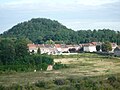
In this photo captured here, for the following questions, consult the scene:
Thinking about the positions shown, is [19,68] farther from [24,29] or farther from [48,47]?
[24,29]

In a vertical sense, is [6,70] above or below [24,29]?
below

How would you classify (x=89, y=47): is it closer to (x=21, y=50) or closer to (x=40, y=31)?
(x=21, y=50)

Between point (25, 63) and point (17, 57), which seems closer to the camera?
point (25, 63)

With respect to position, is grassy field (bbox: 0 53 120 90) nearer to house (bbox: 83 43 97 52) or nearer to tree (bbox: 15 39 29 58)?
tree (bbox: 15 39 29 58)

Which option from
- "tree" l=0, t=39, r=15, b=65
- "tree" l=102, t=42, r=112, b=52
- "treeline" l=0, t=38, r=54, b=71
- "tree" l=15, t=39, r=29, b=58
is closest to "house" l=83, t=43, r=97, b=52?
"tree" l=102, t=42, r=112, b=52

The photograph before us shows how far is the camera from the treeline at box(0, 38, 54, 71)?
44.4m

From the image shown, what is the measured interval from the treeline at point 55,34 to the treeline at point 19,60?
53437 millimetres

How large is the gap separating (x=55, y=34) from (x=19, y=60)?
73.6m

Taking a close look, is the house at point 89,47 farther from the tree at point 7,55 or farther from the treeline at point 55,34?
the tree at point 7,55

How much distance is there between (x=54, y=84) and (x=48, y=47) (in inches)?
2427

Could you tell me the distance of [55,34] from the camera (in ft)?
404

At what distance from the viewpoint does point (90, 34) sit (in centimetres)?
12388

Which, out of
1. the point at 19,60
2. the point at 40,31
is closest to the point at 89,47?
the point at 19,60

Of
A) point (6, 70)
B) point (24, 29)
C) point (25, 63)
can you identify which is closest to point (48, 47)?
point (25, 63)
